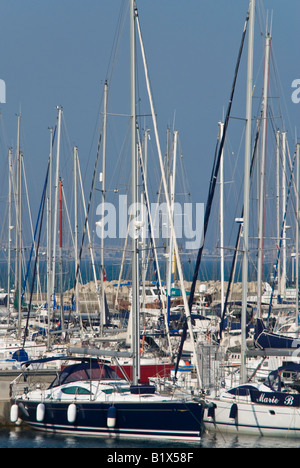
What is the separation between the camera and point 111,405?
20906 mm

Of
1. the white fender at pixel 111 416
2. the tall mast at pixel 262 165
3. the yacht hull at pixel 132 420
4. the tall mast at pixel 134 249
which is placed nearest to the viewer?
the yacht hull at pixel 132 420

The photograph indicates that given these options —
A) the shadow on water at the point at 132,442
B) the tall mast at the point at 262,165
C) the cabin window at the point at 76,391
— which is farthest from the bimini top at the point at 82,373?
the tall mast at the point at 262,165

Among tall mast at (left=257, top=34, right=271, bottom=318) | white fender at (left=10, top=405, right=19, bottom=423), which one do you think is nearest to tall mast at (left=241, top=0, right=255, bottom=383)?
tall mast at (left=257, top=34, right=271, bottom=318)

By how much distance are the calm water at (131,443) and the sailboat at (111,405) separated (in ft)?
0.76

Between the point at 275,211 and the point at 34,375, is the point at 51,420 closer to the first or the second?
the point at 34,375

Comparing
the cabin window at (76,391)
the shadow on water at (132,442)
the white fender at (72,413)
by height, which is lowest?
the shadow on water at (132,442)

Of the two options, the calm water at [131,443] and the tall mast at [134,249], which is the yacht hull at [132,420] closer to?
the calm water at [131,443]

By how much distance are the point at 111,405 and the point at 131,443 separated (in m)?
1.12

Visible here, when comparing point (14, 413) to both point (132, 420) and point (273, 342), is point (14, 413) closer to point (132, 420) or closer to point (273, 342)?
point (132, 420)

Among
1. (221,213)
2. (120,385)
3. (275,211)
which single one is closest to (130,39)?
(120,385)

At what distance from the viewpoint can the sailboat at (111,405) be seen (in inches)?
805

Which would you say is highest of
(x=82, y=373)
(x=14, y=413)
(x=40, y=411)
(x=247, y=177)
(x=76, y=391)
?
(x=247, y=177)

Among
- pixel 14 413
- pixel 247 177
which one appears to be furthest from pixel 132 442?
pixel 247 177

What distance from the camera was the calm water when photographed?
66.9ft
